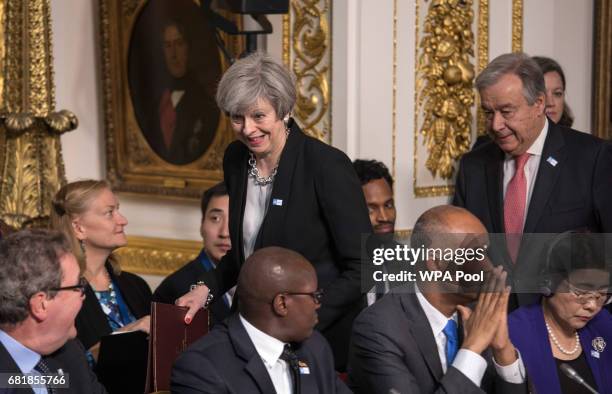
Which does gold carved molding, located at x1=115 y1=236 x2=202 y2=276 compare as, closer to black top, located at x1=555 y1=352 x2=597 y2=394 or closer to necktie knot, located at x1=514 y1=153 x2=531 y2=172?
necktie knot, located at x1=514 y1=153 x2=531 y2=172

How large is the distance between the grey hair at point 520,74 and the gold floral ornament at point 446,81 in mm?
1635

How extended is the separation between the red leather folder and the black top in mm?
1161

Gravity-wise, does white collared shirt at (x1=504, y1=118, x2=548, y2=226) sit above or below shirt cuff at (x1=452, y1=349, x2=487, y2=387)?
above

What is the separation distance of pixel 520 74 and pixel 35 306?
199 centimetres

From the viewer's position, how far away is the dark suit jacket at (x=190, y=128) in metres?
6.38

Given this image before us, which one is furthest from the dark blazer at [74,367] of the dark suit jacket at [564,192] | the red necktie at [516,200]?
the red necktie at [516,200]

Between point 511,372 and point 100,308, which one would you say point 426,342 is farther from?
point 100,308

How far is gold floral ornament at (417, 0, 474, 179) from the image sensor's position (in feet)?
18.6

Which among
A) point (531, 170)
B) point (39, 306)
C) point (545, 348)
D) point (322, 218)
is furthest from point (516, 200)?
point (39, 306)

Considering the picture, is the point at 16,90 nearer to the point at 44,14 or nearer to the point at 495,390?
the point at 44,14

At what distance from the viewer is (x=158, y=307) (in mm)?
3285

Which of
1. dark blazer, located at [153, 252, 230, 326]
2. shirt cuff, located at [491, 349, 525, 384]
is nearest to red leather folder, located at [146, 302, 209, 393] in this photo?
shirt cuff, located at [491, 349, 525, 384]

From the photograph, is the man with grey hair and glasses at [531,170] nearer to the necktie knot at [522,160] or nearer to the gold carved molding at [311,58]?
the necktie knot at [522,160]

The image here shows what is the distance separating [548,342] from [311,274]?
951 mm
